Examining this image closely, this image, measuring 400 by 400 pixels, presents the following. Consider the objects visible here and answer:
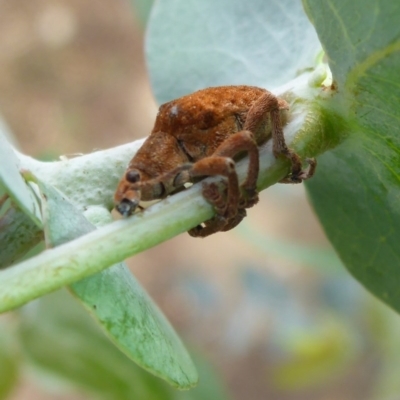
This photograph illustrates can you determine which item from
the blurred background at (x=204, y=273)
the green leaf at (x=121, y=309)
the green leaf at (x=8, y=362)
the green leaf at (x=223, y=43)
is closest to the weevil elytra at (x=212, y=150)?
the green leaf at (x=121, y=309)

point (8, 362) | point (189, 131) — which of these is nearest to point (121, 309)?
point (189, 131)

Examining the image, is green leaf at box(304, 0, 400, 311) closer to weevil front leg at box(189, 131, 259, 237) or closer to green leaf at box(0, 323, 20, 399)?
weevil front leg at box(189, 131, 259, 237)

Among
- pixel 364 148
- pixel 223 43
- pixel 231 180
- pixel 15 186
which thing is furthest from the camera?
pixel 223 43

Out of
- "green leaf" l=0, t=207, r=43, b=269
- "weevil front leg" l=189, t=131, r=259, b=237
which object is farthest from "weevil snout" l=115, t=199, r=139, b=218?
"green leaf" l=0, t=207, r=43, b=269

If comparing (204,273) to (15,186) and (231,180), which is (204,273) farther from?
(15,186)

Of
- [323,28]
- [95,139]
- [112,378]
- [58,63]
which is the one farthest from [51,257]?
[58,63]

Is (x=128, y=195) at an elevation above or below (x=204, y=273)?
above
